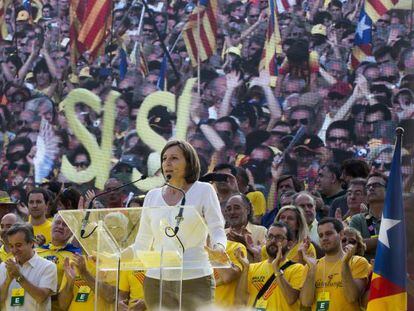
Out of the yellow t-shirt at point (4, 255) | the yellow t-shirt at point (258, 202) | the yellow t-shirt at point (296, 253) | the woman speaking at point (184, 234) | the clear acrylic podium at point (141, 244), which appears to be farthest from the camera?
the yellow t-shirt at point (258, 202)

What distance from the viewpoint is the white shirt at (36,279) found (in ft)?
35.1

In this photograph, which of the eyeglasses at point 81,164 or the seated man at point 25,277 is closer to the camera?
the seated man at point 25,277

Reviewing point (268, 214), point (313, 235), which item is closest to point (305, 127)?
point (268, 214)

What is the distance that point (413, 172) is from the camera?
9.83m

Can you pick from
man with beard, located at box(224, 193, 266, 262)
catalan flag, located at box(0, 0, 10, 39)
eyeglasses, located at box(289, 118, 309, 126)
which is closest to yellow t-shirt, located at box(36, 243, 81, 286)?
man with beard, located at box(224, 193, 266, 262)

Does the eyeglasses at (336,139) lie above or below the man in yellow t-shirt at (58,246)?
above

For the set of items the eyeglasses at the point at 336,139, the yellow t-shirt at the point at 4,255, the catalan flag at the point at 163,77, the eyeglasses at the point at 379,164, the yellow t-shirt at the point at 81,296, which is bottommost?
the yellow t-shirt at the point at 81,296

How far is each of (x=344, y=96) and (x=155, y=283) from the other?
605 centimetres

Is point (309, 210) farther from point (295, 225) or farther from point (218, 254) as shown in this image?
point (218, 254)

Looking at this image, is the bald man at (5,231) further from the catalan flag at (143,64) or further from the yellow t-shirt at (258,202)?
the catalan flag at (143,64)

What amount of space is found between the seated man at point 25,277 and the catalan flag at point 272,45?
4.01m

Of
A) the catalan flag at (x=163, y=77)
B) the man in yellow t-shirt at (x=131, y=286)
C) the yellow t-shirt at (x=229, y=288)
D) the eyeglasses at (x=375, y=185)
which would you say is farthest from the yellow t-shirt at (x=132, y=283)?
the catalan flag at (x=163, y=77)

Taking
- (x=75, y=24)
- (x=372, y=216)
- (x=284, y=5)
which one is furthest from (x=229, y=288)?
(x=75, y=24)

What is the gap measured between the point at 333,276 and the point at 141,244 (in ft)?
8.18
